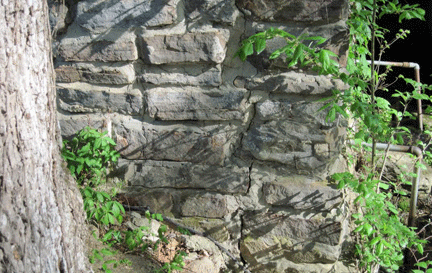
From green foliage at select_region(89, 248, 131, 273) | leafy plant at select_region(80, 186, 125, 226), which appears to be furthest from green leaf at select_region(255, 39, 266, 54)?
green foliage at select_region(89, 248, 131, 273)

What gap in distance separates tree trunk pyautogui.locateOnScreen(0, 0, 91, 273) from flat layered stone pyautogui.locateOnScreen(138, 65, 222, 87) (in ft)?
2.24

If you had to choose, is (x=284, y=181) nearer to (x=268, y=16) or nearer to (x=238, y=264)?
(x=238, y=264)

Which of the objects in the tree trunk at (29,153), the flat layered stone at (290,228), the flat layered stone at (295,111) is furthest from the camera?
the flat layered stone at (290,228)

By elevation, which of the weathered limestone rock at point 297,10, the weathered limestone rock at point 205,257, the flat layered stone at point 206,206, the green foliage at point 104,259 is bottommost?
the weathered limestone rock at point 205,257

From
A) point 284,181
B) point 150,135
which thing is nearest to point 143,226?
point 150,135

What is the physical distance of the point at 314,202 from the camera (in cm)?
220

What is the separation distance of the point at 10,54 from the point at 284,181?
4.50ft

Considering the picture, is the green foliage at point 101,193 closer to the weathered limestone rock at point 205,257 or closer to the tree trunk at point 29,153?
the weathered limestone rock at point 205,257

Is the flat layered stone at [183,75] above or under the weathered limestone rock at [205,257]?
above

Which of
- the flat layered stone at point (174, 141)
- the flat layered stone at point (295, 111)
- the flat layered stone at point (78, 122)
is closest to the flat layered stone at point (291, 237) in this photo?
the flat layered stone at point (174, 141)

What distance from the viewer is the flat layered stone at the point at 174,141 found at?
86.2 inches

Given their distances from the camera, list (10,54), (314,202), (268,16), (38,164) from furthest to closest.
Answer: (314,202)
(268,16)
(38,164)
(10,54)

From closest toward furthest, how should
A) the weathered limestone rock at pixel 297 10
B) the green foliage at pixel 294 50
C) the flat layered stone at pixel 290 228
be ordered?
the green foliage at pixel 294 50, the weathered limestone rock at pixel 297 10, the flat layered stone at pixel 290 228

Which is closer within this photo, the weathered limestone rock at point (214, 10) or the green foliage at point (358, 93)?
the green foliage at point (358, 93)
